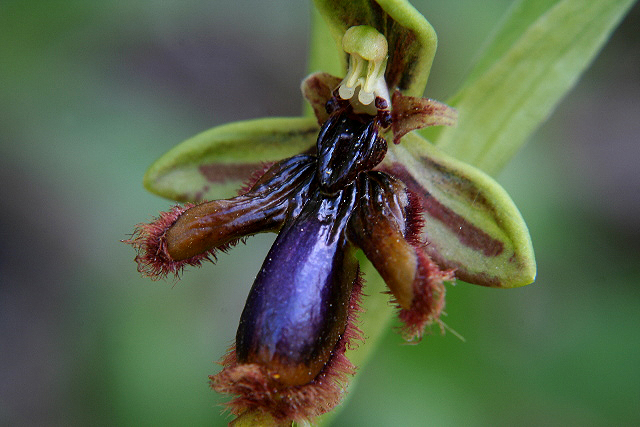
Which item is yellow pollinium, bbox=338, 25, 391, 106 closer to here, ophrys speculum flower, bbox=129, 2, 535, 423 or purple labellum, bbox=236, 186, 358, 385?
ophrys speculum flower, bbox=129, 2, 535, 423

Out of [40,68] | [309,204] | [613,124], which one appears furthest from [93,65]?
[613,124]

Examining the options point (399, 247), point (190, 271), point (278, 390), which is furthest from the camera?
point (190, 271)

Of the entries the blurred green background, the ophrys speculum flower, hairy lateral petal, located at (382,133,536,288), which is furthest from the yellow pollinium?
the blurred green background

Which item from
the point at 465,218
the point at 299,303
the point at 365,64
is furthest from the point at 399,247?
the point at 365,64

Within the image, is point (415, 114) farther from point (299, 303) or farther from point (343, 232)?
point (299, 303)

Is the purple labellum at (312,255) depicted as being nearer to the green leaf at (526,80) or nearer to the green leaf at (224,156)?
the green leaf at (224,156)

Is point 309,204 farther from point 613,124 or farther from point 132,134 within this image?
point 613,124

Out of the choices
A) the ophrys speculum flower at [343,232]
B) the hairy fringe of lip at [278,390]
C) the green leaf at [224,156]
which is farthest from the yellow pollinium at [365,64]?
the hairy fringe of lip at [278,390]
